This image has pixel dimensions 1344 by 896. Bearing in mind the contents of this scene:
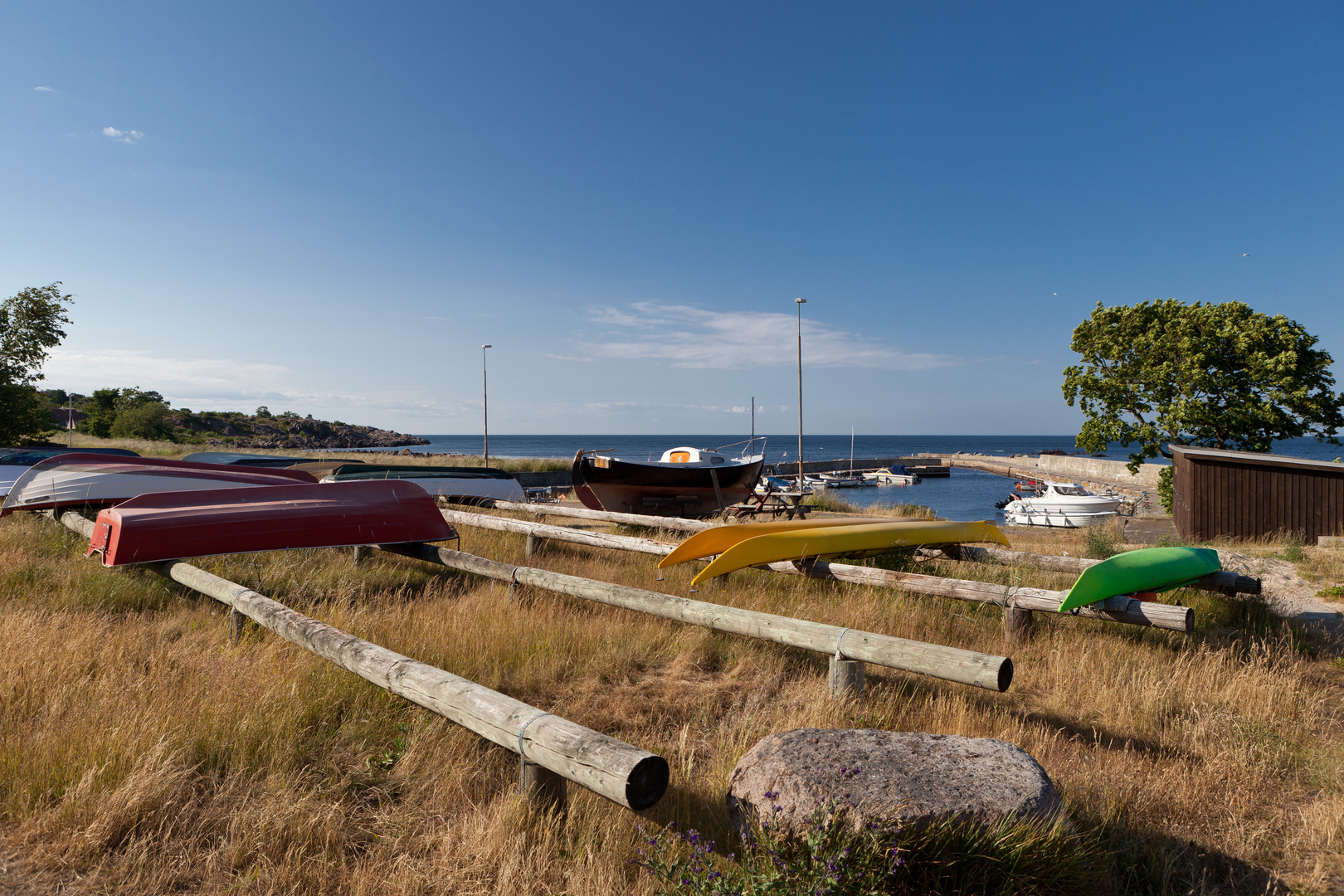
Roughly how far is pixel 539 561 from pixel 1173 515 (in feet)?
60.0

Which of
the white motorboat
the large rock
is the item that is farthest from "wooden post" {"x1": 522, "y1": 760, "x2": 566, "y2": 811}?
the white motorboat

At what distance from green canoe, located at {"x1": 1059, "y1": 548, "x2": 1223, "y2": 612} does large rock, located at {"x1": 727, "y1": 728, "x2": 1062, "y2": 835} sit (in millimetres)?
3030

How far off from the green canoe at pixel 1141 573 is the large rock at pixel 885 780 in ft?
9.94

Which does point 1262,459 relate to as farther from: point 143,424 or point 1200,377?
point 143,424

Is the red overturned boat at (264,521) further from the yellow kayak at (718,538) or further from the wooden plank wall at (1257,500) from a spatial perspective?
the wooden plank wall at (1257,500)

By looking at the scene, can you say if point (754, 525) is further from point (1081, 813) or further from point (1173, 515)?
point (1173, 515)

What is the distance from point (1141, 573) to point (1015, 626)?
1242 millimetres

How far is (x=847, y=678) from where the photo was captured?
4.21m

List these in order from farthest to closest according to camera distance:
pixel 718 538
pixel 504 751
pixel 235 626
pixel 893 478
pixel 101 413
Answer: pixel 893 478 → pixel 101 413 → pixel 718 538 → pixel 235 626 → pixel 504 751

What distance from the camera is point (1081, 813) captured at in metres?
3.10

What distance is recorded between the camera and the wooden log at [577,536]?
8.09 metres

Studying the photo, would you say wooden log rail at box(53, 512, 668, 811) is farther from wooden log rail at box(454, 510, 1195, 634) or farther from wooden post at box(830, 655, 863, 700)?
wooden log rail at box(454, 510, 1195, 634)

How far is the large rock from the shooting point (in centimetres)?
250

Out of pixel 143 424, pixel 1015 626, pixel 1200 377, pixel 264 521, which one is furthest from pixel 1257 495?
pixel 143 424
